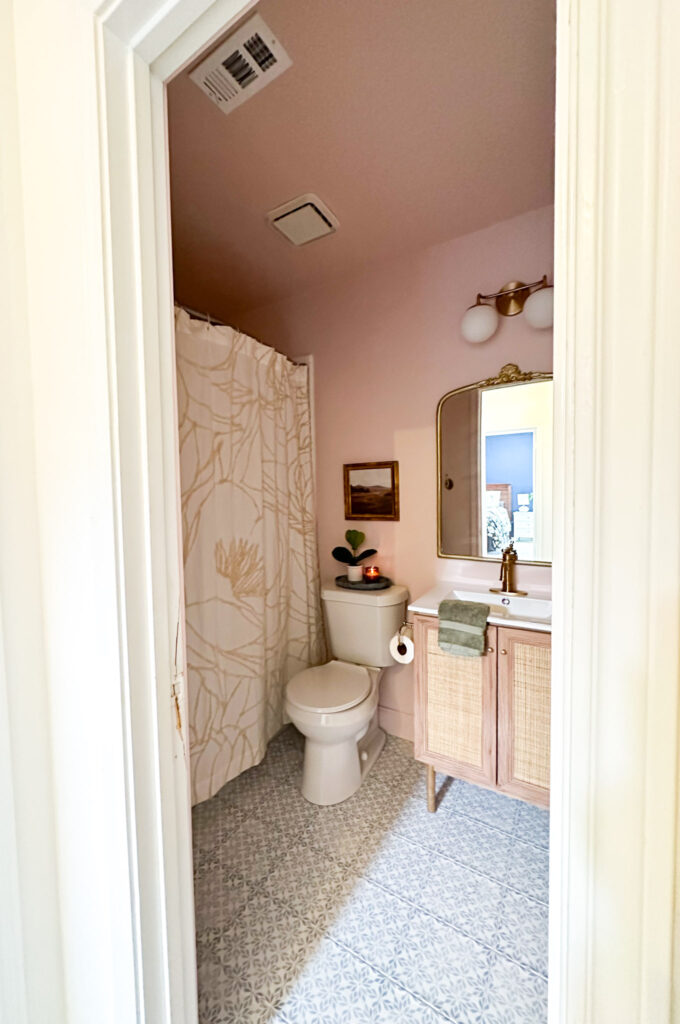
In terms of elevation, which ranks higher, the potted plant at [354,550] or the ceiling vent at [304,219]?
the ceiling vent at [304,219]

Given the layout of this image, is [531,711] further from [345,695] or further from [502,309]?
[502,309]

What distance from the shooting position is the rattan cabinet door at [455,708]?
1.41 meters

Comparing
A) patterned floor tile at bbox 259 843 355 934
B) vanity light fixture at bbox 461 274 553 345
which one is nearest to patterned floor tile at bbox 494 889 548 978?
patterned floor tile at bbox 259 843 355 934

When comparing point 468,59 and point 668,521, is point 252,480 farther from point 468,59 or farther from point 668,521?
point 668,521

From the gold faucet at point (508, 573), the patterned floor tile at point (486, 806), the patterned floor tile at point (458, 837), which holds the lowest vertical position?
the patterned floor tile at point (486, 806)

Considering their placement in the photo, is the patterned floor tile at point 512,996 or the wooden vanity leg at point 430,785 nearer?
the patterned floor tile at point 512,996

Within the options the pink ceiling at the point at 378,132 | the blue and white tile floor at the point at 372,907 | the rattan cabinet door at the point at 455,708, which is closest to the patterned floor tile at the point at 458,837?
the blue and white tile floor at the point at 372,907

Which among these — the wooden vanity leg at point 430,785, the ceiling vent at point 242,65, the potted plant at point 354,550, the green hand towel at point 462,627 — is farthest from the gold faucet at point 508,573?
the ceiling vent at point 242,65

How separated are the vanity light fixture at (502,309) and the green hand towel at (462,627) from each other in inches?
44.4

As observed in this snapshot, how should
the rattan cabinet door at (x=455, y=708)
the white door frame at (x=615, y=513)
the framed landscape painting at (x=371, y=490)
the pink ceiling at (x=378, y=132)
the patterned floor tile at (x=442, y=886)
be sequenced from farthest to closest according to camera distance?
1. the framed landscape painting at (x=371, y=490)
2. the rattan cabinet door at (x=455, y=708)
3. the patterned floor tile at (x=442, y=886)
4. the pink ceiling at (x=378, y=132)
5. the white door frame at (x=615, y=513)

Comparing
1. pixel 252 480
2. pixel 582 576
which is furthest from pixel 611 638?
pixel 252 480

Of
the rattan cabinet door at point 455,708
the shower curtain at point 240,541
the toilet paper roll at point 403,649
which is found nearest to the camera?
the rattan cabinet door at point 455,708

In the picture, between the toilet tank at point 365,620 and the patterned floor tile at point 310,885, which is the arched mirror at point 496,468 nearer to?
the toilet tank at point 365,620

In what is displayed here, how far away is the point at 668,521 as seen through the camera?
0.31 metres
